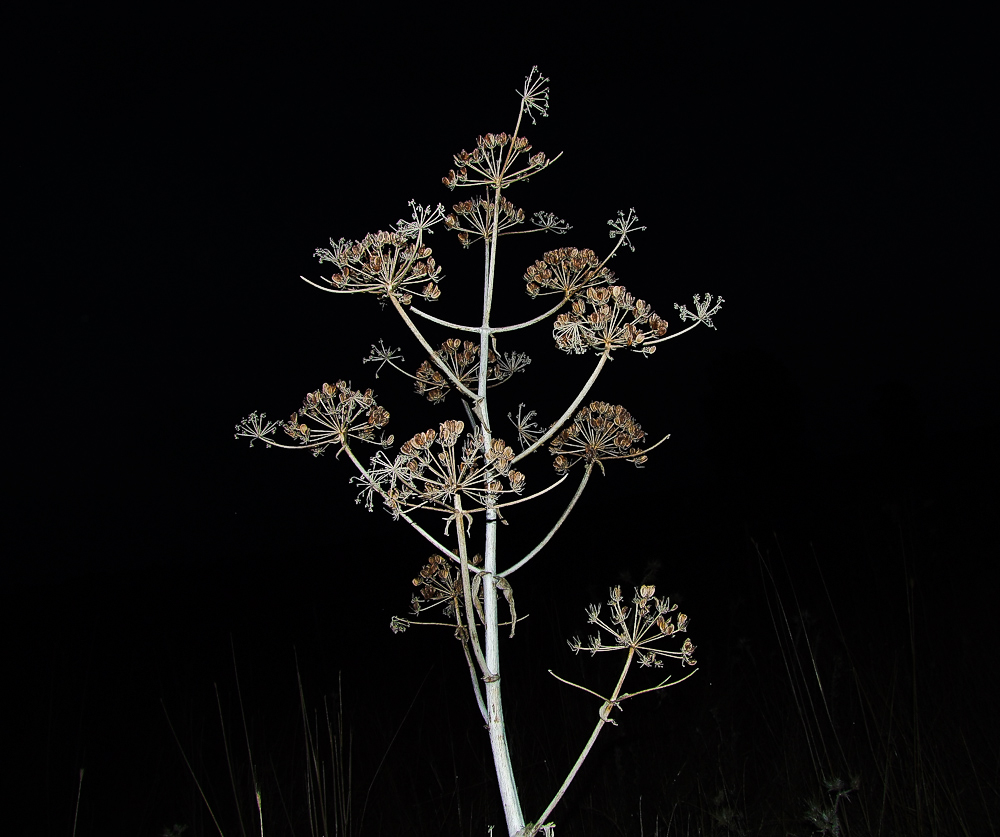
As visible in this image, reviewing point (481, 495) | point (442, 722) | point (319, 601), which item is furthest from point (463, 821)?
point (319, 601)

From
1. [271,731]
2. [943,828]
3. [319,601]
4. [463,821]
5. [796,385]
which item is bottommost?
[943,828]

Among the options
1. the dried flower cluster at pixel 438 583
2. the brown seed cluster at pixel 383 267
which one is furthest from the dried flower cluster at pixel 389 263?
the dried flower cluster at pixel 438 583

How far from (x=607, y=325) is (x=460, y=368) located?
1.85 feet

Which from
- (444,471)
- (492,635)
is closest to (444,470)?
(444,471)

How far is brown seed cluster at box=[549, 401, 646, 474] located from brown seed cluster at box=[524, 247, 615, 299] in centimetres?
30

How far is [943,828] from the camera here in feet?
8.64

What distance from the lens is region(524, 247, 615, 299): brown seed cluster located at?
5.63 ft

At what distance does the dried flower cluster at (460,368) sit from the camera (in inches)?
74.6

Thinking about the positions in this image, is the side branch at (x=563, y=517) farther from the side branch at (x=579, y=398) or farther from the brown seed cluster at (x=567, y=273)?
the brown seed cluster at (x=567, y=273)

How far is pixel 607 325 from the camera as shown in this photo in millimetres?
1533

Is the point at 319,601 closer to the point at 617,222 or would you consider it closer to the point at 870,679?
the point at 870,679

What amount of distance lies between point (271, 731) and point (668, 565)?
5632mm

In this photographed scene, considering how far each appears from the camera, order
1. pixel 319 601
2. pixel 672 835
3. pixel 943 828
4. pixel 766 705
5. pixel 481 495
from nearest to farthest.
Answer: pixel 481 495 → pixel 943 828 → pixel 672 835 → pixel 766 705 → pixel 319 601

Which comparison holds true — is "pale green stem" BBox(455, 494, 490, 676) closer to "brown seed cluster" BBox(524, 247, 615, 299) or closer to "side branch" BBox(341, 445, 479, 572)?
"side branch" BBox(341, 445, 479, 572)
